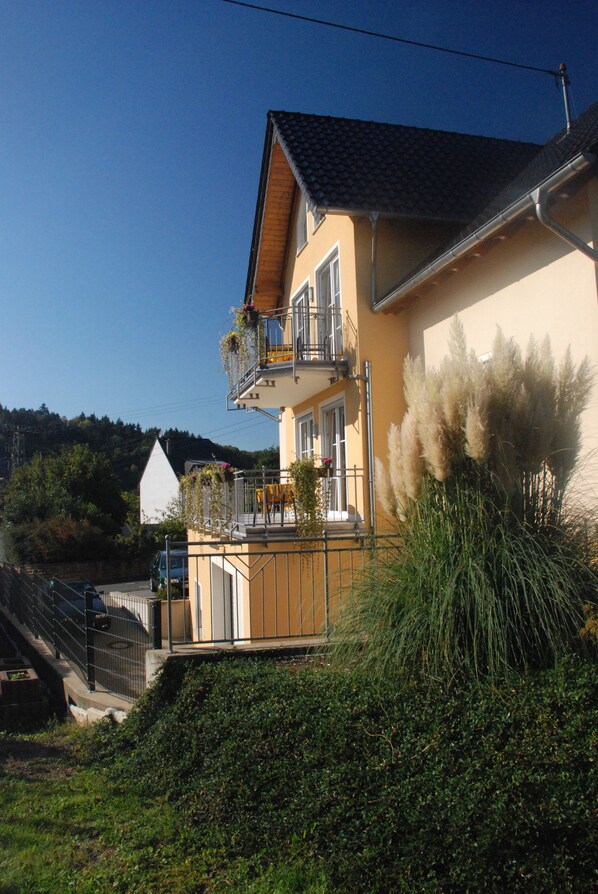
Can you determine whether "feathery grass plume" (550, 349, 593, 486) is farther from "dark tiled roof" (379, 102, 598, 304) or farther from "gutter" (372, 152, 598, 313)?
"dark tiled roof" (379, 102, 598, 304)

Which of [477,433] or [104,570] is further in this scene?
[104,570]

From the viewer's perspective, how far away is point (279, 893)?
3480 millimetres

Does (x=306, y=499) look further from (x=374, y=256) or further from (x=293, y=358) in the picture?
(x=374, y=256)

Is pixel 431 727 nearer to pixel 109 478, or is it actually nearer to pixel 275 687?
pixel 275 687

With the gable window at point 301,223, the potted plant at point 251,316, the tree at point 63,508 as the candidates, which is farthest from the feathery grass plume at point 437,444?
the tree at point 63,508

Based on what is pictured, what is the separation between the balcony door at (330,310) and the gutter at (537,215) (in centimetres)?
305

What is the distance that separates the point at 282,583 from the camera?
10.4 metres

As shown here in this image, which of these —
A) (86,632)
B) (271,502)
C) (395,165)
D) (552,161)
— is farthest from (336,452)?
(552,161)

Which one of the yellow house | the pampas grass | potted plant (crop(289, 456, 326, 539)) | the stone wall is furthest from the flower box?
the stone wall

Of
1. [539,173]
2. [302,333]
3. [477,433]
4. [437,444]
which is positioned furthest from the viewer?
[302,333]

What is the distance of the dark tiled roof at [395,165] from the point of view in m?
10.7

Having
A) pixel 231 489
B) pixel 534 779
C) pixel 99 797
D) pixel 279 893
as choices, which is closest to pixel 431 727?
pixel 534 779

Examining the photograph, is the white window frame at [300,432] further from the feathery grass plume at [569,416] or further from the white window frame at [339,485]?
the feathery grass plume at [569,416]

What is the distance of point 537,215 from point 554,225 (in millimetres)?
178
